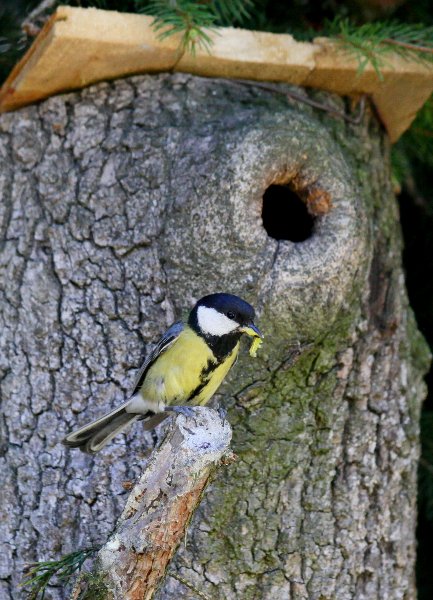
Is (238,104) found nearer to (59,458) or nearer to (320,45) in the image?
(320,45)

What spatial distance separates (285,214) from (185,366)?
71cm

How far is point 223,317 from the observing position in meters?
2.45

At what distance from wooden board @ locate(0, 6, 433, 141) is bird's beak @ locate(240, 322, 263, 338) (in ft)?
3.05

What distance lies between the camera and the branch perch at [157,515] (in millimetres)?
1881

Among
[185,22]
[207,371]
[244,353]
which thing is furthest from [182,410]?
[185,22]

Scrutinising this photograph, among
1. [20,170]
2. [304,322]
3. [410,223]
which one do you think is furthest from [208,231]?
[410,223]

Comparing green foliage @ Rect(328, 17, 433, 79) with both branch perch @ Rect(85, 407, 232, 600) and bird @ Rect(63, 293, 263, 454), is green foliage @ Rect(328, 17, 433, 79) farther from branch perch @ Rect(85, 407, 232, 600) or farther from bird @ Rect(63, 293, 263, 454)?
branch perch @ Rect(85, 407, 232, 600)

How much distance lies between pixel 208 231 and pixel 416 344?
87cm

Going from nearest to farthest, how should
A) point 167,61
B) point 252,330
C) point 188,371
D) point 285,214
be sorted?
point 252,330 → point 188,371 → point 167,61 → point 285,214

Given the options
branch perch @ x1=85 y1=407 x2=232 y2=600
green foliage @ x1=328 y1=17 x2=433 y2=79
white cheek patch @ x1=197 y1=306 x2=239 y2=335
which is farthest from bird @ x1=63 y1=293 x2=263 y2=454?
green foliage @ x1=328 y1=17 x2=433 y2=79

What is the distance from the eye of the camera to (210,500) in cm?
245

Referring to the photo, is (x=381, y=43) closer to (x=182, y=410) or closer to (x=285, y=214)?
(x=285, y=214)

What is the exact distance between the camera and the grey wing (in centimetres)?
249

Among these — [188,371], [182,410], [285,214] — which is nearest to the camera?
[182,410]
